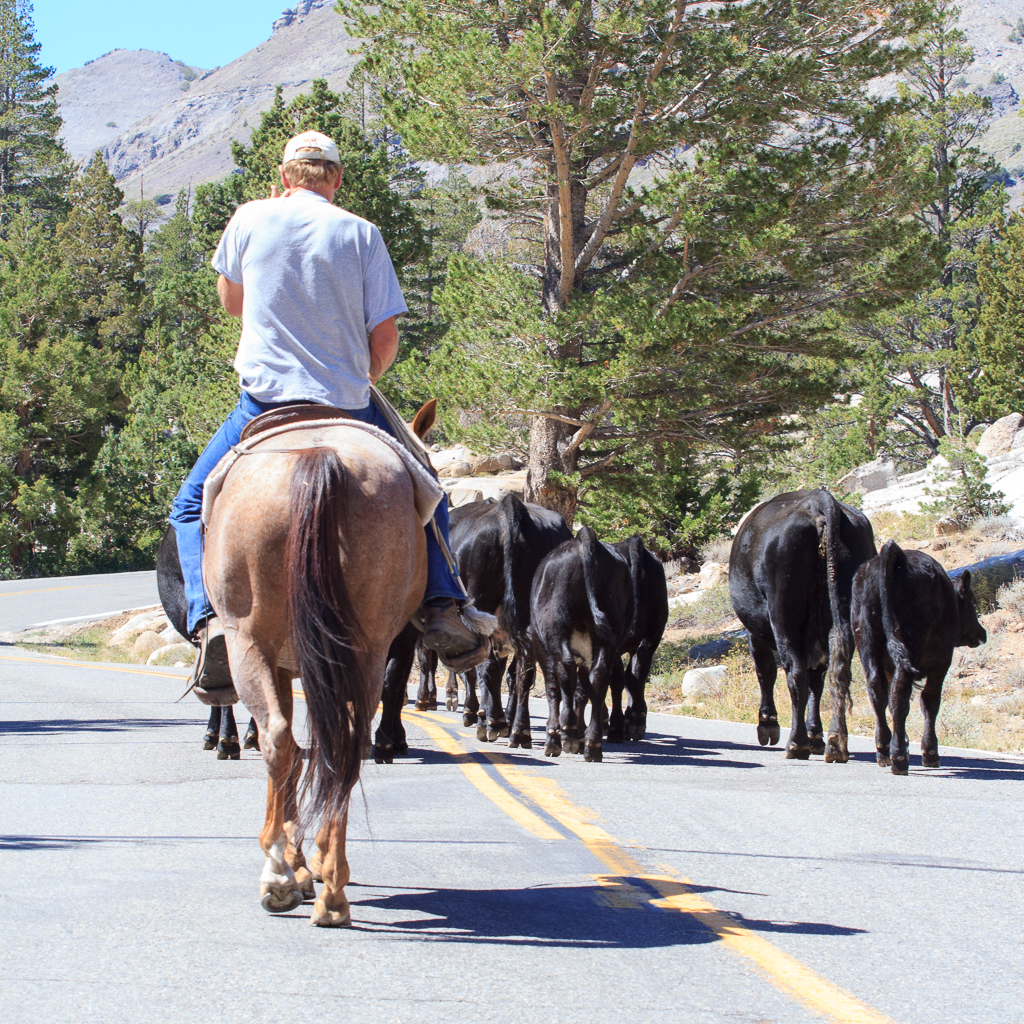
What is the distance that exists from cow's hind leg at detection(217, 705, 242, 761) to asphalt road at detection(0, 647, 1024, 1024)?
25cm

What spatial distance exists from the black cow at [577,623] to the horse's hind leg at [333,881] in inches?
203

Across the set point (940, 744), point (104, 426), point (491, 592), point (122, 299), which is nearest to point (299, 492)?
point (491, 592)

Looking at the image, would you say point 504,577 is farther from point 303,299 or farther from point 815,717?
point 303,299

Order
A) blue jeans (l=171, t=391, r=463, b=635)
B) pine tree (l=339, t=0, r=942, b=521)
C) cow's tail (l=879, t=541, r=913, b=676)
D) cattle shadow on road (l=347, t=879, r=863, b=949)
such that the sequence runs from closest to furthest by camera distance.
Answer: cattle shadow on road (l=347, t=879, r=863, b=949) → blue jeans (l=171, t=391, r=463, b=635) → cow's tail (l=879, t=541, r=913, b=676) → pine tree (l=339, t=0, r=942, b=521)

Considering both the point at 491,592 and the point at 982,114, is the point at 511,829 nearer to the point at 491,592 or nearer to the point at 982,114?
the point at 491,592

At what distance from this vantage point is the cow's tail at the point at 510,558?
10703mm

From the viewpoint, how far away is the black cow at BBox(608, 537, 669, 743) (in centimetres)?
1072

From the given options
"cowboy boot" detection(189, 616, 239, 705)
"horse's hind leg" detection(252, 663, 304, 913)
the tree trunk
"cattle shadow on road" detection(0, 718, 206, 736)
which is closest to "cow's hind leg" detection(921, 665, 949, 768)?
"cowboy boot" detection(189, 616, 239, 705)

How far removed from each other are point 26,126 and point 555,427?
70.1 m

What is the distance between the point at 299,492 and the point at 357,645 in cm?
58

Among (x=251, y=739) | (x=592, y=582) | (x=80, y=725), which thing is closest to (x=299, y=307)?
(x=592, y=582)

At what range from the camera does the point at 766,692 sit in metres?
10.2

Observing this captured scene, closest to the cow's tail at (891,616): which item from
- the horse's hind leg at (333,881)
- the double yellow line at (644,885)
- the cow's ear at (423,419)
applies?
the double yellow line at (644,885)

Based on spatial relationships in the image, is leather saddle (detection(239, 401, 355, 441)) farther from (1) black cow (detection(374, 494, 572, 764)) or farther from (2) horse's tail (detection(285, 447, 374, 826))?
(1) black cow (detection(374, 494, 572, 764))
